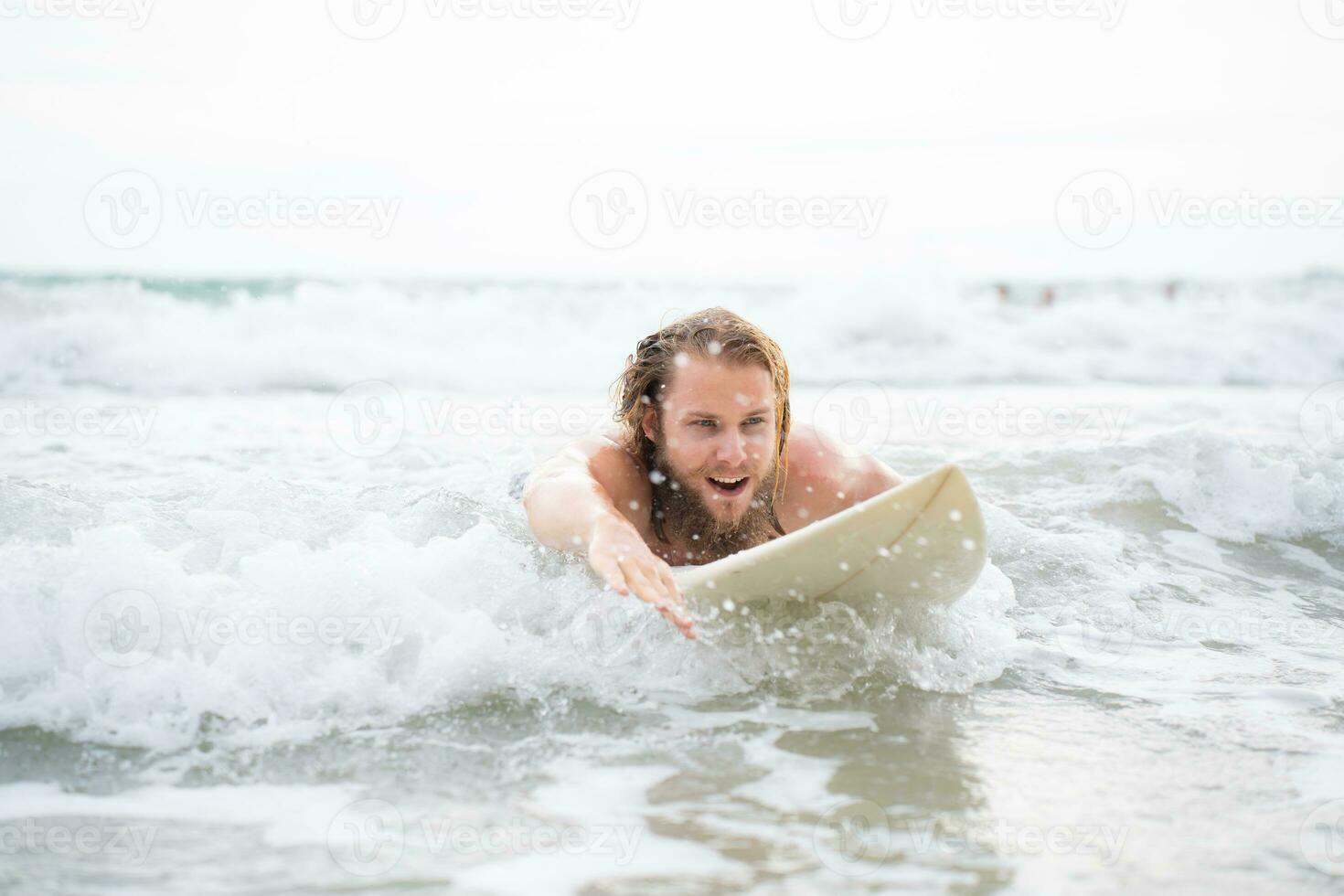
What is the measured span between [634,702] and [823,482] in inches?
50.7

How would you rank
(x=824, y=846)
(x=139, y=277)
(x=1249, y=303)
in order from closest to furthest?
(x=824, y=846)
(x=139, y=277)
(x=1249, y=303)

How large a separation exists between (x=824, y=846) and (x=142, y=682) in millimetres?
1632

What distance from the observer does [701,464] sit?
137 inches

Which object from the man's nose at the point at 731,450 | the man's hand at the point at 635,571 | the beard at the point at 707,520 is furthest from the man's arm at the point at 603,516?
the man's nose at the point at 731,450

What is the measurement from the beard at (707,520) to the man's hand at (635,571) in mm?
634

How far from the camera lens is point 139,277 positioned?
1622cm

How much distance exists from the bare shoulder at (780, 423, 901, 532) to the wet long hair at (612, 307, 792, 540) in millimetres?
53

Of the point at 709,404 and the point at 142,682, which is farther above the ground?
the point at 709,404

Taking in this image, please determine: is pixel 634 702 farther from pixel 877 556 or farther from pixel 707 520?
pixel 707 520

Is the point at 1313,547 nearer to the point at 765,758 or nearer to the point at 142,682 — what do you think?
the point at 765,758

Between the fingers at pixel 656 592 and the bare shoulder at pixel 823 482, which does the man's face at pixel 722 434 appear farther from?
the fingers at pixel 656 592

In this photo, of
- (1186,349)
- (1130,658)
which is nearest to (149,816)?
(1130,658)

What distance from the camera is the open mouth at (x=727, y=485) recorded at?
3.48 meters

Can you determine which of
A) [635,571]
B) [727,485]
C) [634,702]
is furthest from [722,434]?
[634,702]
